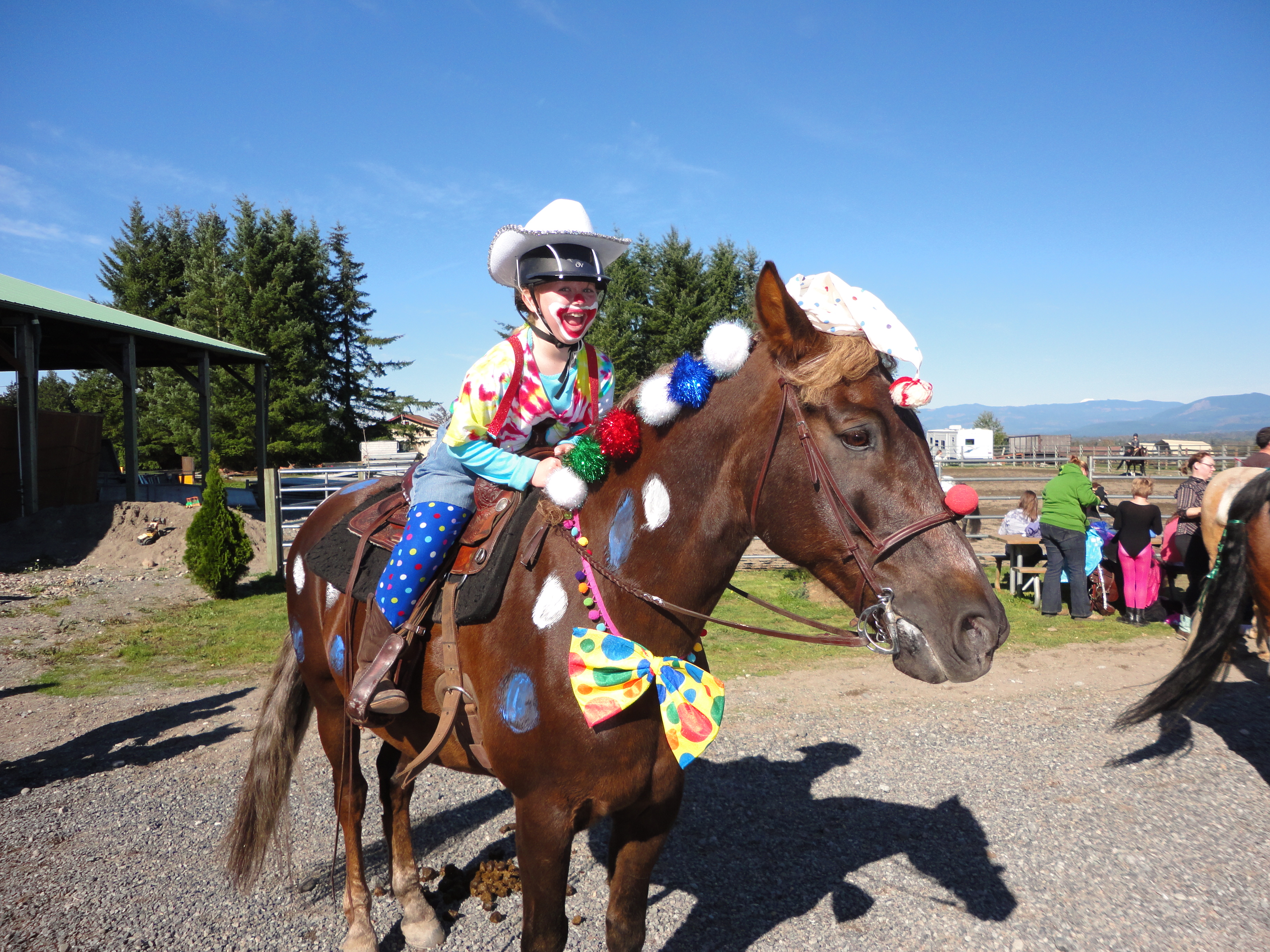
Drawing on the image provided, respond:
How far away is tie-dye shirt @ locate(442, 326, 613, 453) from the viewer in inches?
94.4

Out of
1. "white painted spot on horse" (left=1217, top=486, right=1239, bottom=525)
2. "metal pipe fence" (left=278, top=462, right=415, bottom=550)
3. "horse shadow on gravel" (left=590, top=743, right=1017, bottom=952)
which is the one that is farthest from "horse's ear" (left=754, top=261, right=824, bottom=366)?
"metal pipe fence" (left=278, top=462, right=415, bottom=550)

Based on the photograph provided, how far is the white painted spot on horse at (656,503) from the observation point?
7.23ft

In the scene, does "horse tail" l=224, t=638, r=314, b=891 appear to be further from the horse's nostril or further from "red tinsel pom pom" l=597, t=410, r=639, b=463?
the horse's nostril

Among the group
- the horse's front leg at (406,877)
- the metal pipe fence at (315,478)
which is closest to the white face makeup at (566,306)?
the horse's front leg at (406,877)

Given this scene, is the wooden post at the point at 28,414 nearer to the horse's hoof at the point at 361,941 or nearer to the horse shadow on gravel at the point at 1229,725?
the horse's hoof at the point at 361,941

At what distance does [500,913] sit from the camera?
134 inches

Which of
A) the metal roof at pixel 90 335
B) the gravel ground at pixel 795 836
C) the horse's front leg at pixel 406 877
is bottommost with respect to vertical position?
the gravel ground at pixel 795 836

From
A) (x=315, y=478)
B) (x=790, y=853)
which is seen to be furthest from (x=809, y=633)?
(x=315, y=478)

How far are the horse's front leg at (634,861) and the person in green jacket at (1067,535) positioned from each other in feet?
31.0

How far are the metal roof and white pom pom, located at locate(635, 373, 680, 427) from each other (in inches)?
677

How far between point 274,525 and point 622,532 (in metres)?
12.1

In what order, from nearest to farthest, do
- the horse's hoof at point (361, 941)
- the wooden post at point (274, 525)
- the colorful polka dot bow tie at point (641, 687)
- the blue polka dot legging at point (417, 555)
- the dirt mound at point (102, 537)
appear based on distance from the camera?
the colorful polka dot bow tie at point (641, 687)
the blue polka dot legging at point (417, 555)
the horse's hoof at point (361, 941)
the wooden post at point (274, 525)
the dirt mound at point (102, 537)

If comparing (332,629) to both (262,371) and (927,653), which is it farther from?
(262,371)

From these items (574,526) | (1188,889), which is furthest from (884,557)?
(1188,889)
